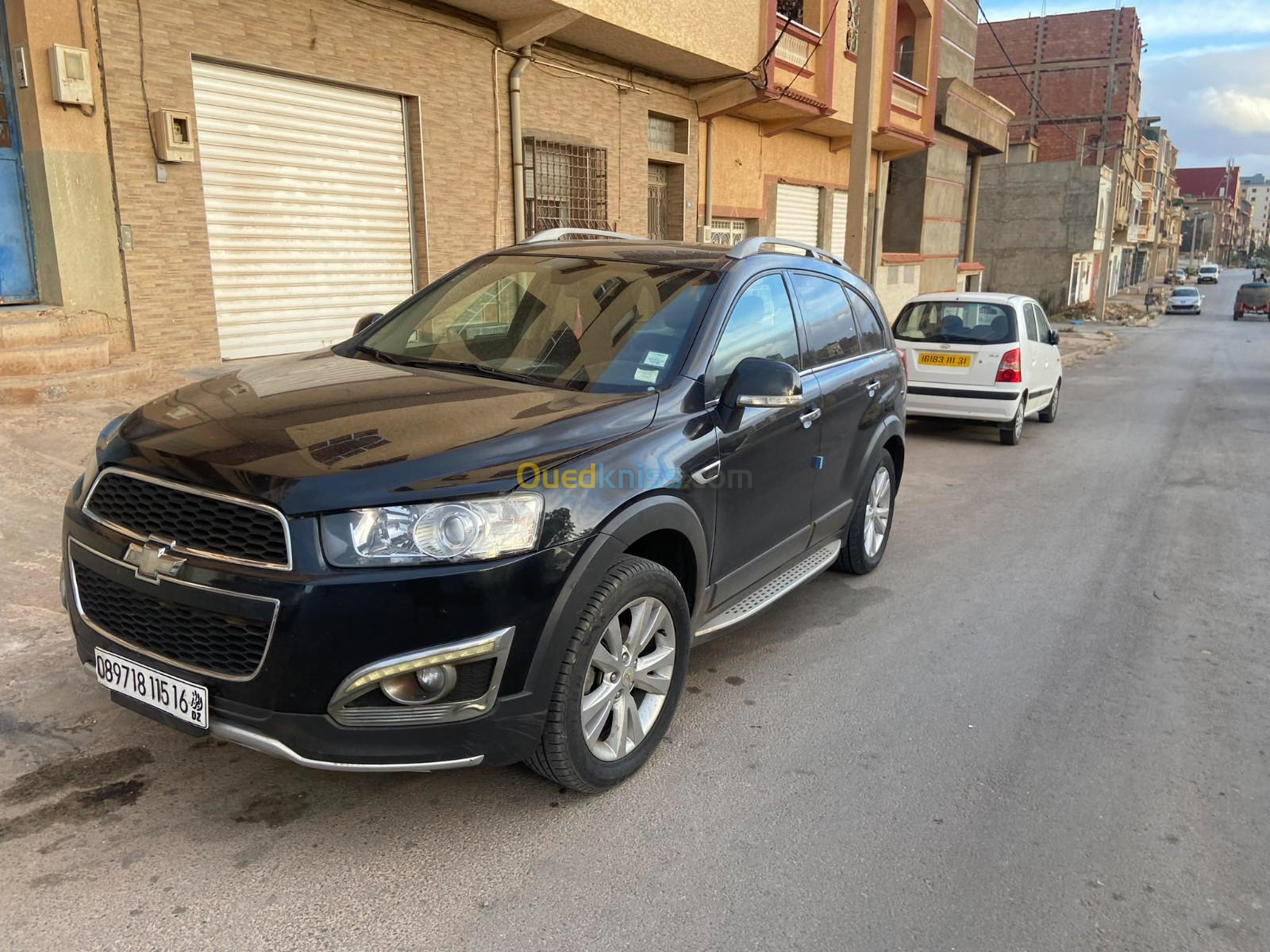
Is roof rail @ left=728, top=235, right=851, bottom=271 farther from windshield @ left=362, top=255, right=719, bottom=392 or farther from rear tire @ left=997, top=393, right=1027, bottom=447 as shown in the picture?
rear tire @ left=997, top=393, right=1027, bottom=447

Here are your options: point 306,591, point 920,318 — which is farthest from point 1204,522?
point 306,591

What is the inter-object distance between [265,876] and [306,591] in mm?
911

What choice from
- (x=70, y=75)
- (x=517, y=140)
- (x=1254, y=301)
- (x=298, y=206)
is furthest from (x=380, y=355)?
Answer: (x=1254, y=301)

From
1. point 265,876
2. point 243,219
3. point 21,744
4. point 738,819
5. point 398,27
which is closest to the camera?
point 265,876

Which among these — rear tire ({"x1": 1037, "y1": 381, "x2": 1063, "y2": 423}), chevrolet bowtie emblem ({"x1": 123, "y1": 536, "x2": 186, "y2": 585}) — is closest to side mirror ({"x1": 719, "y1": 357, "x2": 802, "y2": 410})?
chevrolet bowtie emblem ({"x1": 123, "y1": 536, "x2": 186, "y2": 585})

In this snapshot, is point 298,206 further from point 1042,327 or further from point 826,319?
point 1042,327

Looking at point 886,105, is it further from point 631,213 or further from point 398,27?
point 398,27

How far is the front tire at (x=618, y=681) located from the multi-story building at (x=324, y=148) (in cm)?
531

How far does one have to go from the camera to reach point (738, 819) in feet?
10.2

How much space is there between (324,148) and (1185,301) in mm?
49649

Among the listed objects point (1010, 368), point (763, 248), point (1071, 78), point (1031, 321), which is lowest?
point (1010, 368)

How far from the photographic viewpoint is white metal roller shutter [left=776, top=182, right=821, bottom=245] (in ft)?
59.9

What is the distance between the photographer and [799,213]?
62.7 ft

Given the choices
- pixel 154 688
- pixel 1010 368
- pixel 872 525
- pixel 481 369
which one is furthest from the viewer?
pixel 1010 368
